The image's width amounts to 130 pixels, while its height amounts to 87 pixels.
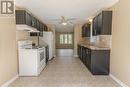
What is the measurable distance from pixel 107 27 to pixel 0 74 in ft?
11.4

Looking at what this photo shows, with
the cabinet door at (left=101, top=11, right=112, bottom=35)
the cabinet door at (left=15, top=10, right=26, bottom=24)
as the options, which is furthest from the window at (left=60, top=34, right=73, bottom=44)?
the cabinet door at (left=15, top=10, right=26, bottom=24)

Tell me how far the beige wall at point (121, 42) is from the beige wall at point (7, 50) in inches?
123

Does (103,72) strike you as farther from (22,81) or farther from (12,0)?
(12,0)

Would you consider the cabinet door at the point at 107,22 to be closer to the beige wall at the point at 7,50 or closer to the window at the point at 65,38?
the beige wall at the point at 7,50

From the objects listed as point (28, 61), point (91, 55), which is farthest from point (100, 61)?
point (28, 61)

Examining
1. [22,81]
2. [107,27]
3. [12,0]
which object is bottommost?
[22,81]

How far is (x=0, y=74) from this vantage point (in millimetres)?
3588

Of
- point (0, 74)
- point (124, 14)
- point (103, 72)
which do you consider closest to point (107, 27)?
point (124, 14)

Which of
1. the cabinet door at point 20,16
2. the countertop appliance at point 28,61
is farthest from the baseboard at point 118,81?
the cabinet door at point 20,16

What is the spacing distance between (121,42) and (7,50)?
3.14m

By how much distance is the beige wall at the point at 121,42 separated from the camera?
3.61 meters

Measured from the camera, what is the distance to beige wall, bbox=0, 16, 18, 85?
3.71m

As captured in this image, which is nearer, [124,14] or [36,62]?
[124,14]

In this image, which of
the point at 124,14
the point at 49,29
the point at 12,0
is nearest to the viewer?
the point at 124,14
